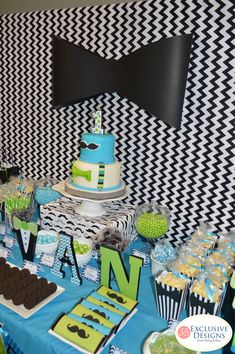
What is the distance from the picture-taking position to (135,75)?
61.8 inches

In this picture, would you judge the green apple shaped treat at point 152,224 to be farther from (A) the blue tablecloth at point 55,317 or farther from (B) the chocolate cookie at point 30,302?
(B) the chocolate cookie at point 30,302

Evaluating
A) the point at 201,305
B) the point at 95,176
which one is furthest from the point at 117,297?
the point at 95,176

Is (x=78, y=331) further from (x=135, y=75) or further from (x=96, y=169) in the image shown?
(x=135, y=75)

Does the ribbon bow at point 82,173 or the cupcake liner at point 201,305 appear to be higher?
the ribbon bow at point 82,173

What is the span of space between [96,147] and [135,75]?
391mm

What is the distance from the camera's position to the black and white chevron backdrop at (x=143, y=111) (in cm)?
146

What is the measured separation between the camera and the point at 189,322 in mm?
980

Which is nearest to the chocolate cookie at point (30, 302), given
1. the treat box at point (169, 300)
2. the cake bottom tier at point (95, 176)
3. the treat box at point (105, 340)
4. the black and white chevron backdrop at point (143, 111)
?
the treat box at point (105, 340)

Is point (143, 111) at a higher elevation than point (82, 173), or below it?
higher

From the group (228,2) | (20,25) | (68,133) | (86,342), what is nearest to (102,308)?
(86,342)

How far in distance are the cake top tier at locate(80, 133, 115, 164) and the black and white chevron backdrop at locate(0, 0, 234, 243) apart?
0.24 m

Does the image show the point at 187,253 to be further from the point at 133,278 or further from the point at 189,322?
the point at 189,322

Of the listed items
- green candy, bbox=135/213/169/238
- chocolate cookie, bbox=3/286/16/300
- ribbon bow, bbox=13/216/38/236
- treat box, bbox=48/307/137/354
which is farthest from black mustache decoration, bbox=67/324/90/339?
green candy, bbox=135/213/169/238

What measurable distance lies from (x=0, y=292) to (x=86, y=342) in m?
0.41
